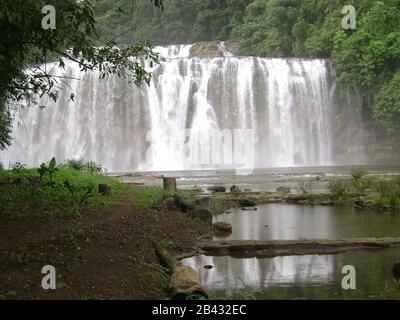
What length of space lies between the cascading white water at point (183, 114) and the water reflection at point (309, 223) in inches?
934

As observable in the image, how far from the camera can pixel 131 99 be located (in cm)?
3841

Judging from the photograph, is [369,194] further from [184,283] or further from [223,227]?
[184,283]

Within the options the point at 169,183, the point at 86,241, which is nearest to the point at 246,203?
the point at 169,183

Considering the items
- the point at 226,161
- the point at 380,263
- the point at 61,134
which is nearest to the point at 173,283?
Answer: the point at 380,263

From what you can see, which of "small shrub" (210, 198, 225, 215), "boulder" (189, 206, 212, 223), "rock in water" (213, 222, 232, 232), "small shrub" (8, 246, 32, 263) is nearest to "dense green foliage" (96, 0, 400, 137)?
"small shrub" (210, 198, 225, 215)

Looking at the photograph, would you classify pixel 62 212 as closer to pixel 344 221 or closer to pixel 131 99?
pixel 344 221

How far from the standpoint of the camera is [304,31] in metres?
45.1

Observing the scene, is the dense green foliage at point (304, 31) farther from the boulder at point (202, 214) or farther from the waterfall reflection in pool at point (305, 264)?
the waterfall reflection in pool at point (305, 264)

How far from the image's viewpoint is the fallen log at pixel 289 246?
8.88 metres

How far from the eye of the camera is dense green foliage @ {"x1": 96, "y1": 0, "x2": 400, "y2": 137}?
36.8 metres

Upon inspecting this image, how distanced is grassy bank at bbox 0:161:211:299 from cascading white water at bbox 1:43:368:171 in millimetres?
25507

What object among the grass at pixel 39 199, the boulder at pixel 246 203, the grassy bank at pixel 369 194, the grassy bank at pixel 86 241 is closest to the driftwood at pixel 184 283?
the grassy bank at pixel 86 241

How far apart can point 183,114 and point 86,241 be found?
98.8ft
